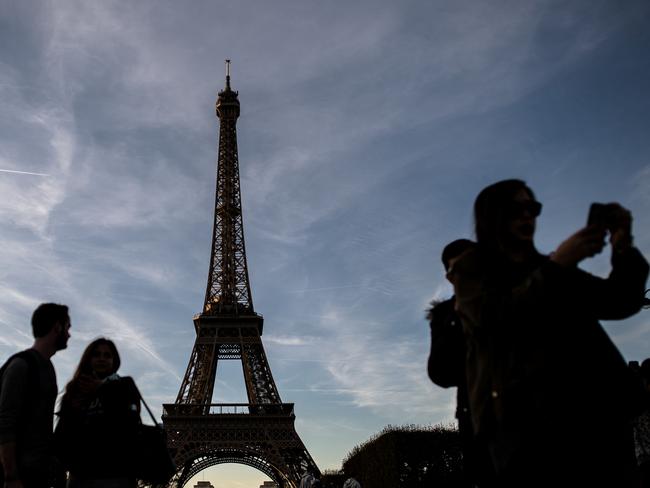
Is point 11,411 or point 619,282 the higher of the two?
point 11,411

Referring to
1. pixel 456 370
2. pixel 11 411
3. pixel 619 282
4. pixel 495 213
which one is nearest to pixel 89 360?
pixel 11 411

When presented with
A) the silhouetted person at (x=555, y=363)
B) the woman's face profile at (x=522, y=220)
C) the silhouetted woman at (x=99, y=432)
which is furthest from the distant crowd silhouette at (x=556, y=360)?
the silhouetted woman at (x=99, y=432)

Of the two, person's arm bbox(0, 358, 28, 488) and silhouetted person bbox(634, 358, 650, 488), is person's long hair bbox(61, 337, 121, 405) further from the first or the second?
silhouetted person bbox(634, 358, 650, 488)

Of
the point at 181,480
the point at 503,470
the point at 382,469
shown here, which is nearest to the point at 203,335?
the point at 181,480

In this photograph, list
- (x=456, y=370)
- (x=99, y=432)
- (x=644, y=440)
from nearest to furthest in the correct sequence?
(x=456, y=370), (x=99, y=432), (x=644, y=440)

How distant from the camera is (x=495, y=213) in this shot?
108 inches

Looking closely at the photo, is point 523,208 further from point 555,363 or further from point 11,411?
point 11,411

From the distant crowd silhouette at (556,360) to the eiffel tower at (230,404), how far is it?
1448 inches

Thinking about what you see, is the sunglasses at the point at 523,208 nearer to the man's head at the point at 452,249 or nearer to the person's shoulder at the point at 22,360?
the man's head at the point at 452,249

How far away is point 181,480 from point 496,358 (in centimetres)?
4079

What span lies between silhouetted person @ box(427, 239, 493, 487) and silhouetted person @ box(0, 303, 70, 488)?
3007mm

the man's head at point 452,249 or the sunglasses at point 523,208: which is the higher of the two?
the man's head at point 452,249

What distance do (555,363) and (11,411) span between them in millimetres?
3777

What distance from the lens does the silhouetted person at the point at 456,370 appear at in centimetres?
285
